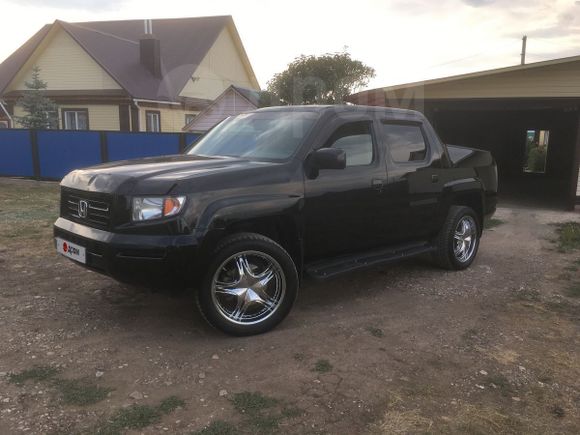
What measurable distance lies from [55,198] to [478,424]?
11.6 m

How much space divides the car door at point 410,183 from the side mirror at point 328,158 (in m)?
0.96

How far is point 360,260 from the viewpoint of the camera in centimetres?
498

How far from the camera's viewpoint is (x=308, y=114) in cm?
492

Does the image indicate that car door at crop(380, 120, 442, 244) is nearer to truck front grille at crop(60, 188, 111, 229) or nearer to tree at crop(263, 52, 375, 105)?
truck front grille at crop(60, 188, 111, 229)

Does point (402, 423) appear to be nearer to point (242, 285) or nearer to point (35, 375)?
point (242, 285)

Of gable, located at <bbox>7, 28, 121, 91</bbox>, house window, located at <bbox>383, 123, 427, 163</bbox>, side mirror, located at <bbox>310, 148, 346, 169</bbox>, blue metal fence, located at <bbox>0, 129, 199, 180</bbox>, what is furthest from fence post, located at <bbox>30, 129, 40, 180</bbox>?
side mirror, located at <bbox>310, 148, 346, 169</bbox>

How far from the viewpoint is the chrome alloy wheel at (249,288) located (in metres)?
4.10

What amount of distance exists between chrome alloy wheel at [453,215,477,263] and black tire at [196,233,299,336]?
2847 millimetres

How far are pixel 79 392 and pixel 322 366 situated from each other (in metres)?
1.63

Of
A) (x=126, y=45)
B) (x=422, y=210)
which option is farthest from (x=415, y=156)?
(x=126, y=45)

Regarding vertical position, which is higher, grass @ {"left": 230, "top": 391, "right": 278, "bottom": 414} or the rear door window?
the rear door window

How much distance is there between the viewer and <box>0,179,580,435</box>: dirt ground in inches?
121

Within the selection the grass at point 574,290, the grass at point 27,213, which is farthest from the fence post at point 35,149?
the grass at point 574,290

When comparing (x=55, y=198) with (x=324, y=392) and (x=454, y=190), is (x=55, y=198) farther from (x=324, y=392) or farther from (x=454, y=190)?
(x=324, y=392)
